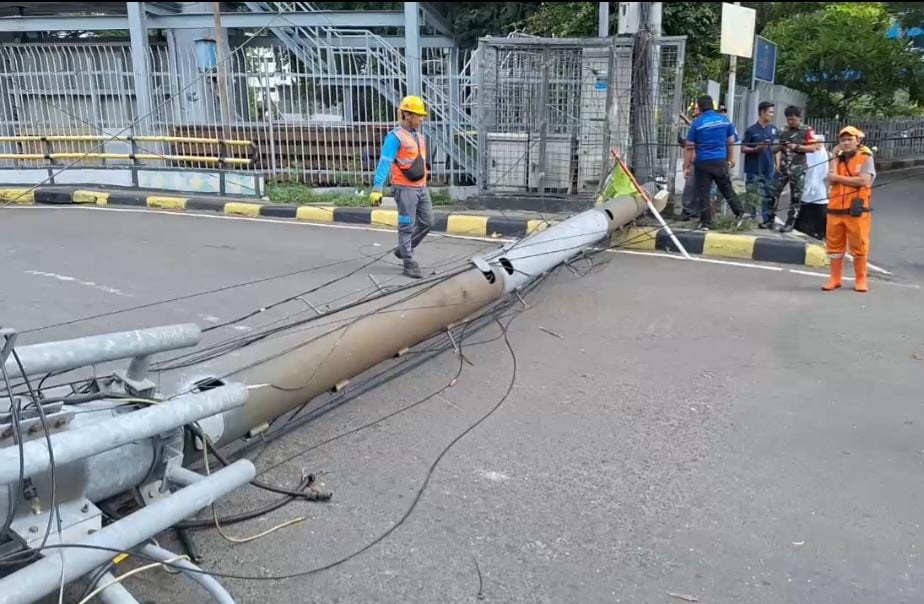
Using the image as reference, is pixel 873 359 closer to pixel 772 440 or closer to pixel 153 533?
pixel 772 440

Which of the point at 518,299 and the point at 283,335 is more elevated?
the point at 283,335

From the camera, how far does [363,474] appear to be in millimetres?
3721

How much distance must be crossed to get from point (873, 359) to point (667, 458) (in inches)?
89.7

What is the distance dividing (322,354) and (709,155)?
6.85 m

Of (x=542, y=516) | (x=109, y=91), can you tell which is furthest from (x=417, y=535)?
(x=109, y=91)

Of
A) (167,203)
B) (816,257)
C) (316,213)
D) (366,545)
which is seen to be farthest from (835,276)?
(167,203)

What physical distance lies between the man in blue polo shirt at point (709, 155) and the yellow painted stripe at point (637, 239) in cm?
75

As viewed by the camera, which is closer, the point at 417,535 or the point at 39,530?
the point at 39,530

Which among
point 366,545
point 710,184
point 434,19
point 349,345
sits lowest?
point 366,545

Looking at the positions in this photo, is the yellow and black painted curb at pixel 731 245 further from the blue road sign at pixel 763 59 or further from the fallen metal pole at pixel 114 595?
the fallen metal pole at pixel 114 595

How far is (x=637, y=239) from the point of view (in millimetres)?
9242

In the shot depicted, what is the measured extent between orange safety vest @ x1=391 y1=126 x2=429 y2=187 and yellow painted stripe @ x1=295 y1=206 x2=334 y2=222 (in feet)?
13.9

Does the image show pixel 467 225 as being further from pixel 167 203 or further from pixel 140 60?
pixel 140 60

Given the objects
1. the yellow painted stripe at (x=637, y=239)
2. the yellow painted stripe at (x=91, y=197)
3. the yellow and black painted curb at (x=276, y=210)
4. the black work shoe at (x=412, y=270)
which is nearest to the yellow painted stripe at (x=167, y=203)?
the yellow and black painted curb at (x=276, y=210)
